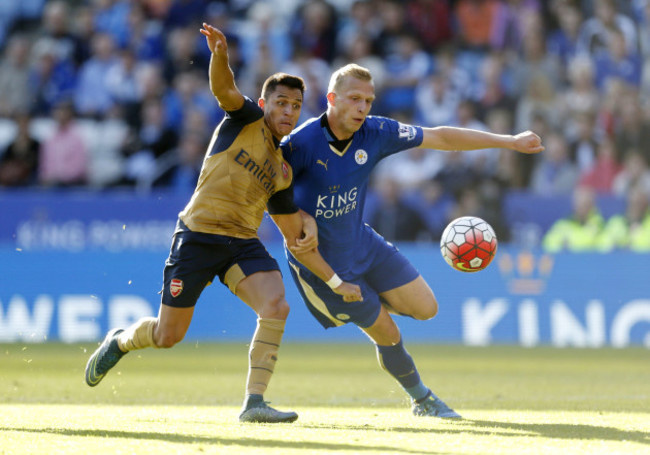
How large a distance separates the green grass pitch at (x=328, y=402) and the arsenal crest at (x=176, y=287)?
820 mm

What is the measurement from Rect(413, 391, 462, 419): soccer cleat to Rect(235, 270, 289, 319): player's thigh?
126cm

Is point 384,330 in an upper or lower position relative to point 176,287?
lower

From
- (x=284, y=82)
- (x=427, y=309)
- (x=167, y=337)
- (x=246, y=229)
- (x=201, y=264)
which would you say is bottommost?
(x=167, y=337)

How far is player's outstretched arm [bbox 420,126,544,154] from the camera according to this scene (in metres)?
7.00

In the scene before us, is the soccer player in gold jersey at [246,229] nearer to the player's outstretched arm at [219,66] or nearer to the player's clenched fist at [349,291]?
the player's clenched fist at [349,291]

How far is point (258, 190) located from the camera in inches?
262

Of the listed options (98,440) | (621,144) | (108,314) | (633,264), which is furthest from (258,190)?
(621,144)

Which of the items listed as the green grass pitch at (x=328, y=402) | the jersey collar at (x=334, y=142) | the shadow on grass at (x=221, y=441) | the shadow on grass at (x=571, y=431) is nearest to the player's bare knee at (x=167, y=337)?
the green grass pitch at (x=328, y=402)

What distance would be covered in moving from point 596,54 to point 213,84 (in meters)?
12.7

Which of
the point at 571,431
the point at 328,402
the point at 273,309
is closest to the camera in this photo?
the point at 571,431

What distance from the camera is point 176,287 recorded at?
6609 mm

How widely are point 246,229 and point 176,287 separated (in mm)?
600

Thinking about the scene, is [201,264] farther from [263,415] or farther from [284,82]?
[284,82]

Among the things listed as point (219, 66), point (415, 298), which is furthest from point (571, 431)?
point (219, 66)
